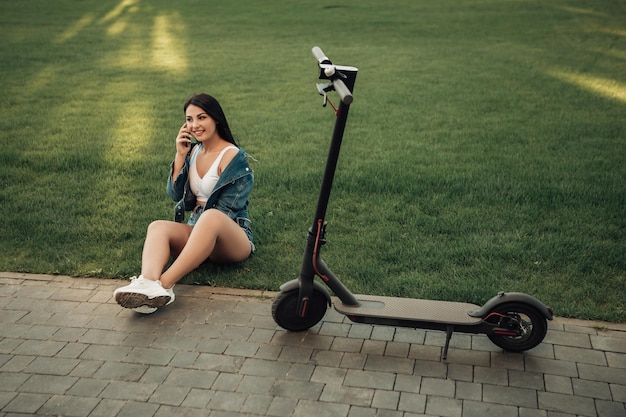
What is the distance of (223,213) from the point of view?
16.5 ft

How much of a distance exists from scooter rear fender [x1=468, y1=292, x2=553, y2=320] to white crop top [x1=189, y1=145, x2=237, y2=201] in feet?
7.04

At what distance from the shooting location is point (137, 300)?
455 cm

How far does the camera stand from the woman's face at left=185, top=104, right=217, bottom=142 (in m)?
5.15

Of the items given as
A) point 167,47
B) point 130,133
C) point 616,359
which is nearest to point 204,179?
point 616,359

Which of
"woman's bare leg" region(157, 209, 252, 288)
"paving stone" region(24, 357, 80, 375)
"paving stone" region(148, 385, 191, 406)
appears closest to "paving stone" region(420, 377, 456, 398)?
"paving stone" region(148, 385, 191, 406)

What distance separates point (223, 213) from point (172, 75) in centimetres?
756

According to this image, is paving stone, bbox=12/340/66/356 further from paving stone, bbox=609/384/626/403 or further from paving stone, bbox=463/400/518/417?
paving stone, bbox=609/384/626/403

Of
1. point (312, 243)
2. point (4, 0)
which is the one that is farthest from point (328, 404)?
point (4, 0)

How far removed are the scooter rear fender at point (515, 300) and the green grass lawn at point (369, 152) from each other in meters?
0.67

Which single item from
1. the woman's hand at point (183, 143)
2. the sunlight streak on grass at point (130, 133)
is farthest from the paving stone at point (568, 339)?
the sunlight streak on grass at point (130, 133)

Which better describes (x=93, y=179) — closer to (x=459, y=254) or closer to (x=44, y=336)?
(x=44, y=336)

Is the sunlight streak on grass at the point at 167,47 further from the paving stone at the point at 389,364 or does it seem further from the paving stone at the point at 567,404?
the paving stone at the point at 567,404

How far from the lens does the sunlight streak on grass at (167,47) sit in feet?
42.2

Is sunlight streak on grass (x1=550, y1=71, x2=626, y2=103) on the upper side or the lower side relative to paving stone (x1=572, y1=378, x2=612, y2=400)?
upper
